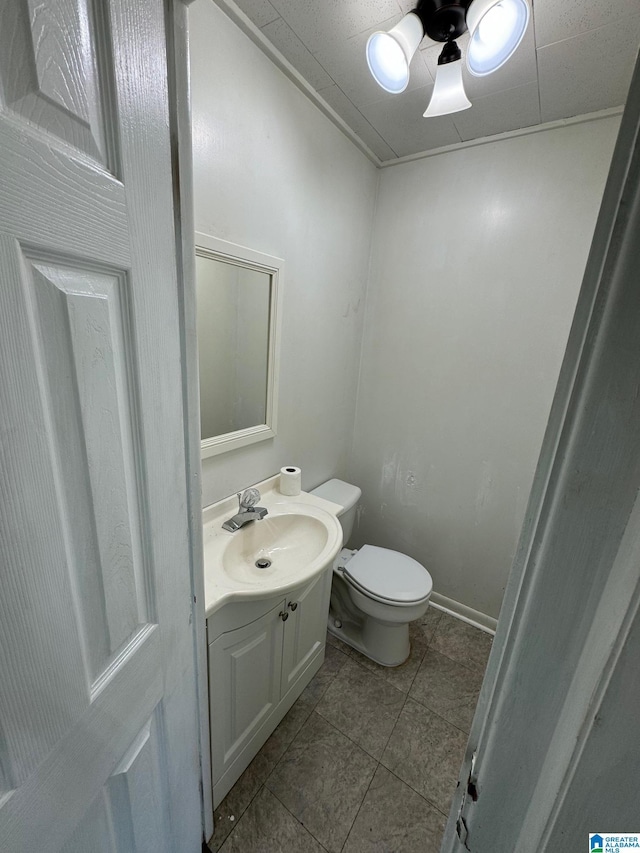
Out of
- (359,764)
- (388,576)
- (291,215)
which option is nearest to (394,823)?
(359,764)

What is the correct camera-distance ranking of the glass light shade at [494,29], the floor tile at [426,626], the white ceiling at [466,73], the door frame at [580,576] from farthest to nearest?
the floor tile at [426,626], the white ceiling at [466,73], the glass light shade at [494,29], the door frame at [580,576]

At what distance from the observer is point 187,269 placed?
1.98 feet

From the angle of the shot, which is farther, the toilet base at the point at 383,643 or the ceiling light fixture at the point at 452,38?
the toilet base at the point at 383,643

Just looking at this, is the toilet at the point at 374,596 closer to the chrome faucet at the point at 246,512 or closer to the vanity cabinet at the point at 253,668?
the vanity cabinet at the point at 253,668

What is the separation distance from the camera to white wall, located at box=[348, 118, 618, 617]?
4.81ft

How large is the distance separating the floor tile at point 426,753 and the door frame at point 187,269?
954 millimetres

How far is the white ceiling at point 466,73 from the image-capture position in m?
0.96

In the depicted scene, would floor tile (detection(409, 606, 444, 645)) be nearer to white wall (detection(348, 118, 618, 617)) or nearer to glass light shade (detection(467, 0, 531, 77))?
white wall (detection(348, 118, 618, 617))

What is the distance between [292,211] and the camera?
135 cm

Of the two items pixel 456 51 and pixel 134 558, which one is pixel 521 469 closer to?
pixel 456 51

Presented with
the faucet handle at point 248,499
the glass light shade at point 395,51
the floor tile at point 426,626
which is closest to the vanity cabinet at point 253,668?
the faucet handle at point 248,499

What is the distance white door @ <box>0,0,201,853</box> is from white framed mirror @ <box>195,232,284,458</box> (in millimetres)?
613

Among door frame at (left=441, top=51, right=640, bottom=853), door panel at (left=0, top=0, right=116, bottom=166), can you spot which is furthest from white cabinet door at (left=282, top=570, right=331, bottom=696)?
door panel at (left=0, top=0, right=116, bottom=166)

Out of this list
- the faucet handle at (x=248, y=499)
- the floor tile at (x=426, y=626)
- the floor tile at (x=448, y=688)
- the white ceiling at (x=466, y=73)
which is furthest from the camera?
the floor tile at (x=426, y=626)
